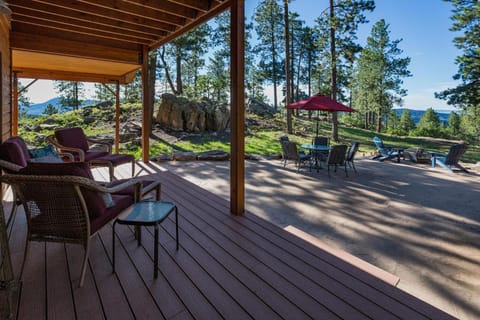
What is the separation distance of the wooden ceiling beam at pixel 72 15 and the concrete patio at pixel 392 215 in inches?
117

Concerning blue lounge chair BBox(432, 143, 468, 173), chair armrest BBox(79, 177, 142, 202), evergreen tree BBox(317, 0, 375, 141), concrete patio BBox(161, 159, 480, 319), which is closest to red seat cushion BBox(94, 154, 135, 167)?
concrete patio BBox(161, 159, 480, 319)

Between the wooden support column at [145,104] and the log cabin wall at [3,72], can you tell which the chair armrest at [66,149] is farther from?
the wooden support column at [145,104]

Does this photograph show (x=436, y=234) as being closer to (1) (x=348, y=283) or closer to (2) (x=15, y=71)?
(1) (x=348, y=283)

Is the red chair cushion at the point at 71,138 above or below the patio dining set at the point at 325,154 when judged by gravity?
above

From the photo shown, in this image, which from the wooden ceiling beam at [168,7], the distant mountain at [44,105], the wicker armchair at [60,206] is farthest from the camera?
the distant mountain at [44,105]

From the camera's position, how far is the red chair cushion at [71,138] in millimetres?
4738

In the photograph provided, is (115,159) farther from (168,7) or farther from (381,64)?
(381,64)

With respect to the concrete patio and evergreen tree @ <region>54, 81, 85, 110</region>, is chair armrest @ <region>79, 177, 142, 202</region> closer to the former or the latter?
the concrete patio

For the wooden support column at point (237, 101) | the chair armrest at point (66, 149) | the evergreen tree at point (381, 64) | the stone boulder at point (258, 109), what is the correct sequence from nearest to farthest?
the wooden support column at point (237, 101) < the chair armrest at point (66, 149) < the stone boulder at point (258, 109) < the evergreen tree at point (381, 64)

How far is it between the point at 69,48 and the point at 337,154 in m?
5.99

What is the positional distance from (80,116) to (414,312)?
53.5ft

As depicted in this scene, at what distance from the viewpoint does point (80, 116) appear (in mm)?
14383

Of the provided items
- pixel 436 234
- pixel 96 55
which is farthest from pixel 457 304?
pixel 96 55

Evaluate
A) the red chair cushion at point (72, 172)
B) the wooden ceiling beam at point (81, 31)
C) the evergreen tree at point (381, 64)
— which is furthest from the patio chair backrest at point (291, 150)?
the evergreen tree at point (381, 64)
